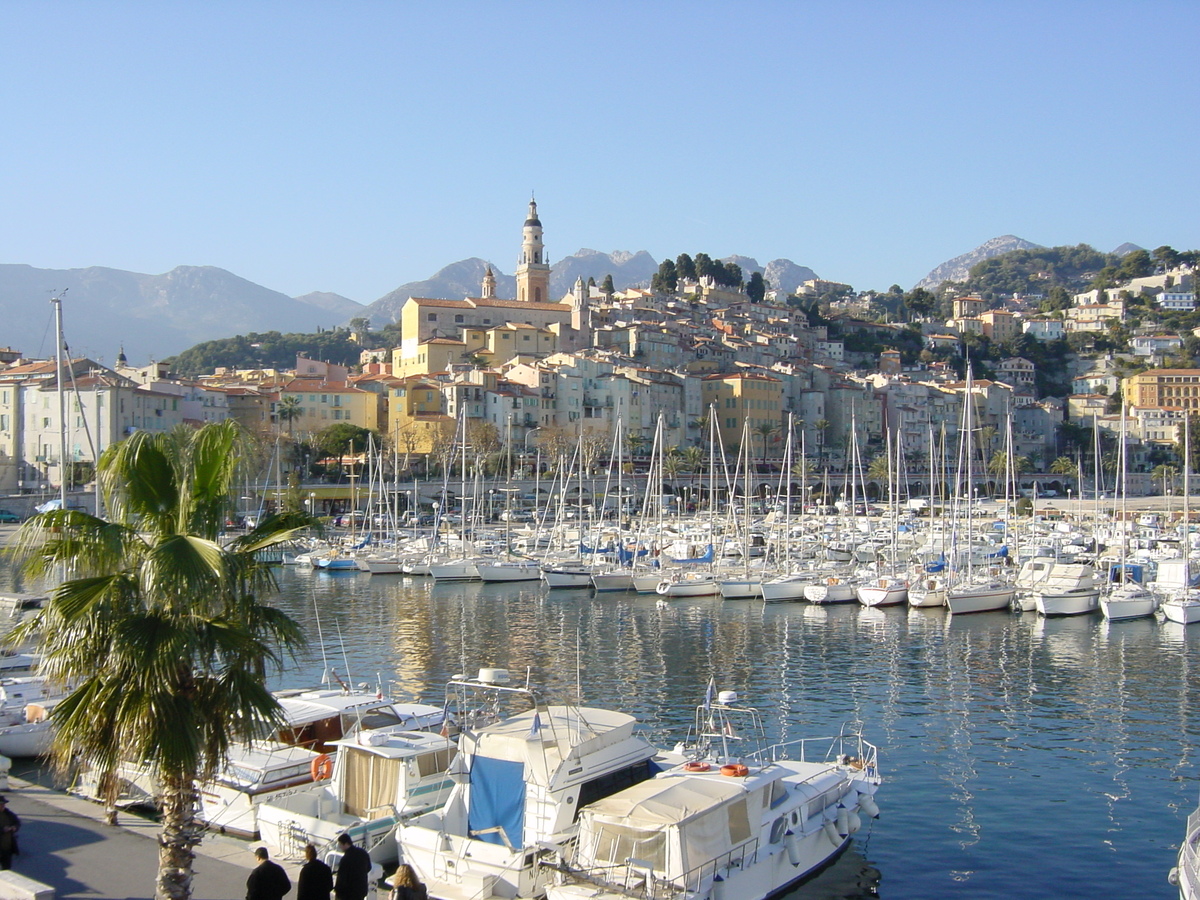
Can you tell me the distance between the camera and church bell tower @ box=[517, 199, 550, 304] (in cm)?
14038

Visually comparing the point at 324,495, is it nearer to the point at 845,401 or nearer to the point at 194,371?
the point at 845,401

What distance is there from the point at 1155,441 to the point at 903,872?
13007cm

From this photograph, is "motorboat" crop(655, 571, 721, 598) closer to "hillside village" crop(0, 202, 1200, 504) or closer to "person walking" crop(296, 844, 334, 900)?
"hillside village" crop(0, 202, 1200, 504)

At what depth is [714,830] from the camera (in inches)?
539

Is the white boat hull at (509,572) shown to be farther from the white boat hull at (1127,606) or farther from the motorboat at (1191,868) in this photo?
the motorboat at (1191,868)

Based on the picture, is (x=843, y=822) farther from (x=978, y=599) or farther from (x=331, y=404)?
(x=331, y=404)

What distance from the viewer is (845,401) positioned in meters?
128

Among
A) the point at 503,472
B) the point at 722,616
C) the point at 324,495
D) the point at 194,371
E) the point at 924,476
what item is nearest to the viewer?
the point at 722,616

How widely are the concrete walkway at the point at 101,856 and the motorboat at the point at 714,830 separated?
3.45m

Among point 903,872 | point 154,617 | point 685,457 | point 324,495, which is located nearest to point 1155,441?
point 685,457

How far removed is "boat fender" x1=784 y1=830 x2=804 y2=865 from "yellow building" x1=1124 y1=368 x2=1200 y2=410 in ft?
444

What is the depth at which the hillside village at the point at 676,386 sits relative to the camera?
8731 centimetres

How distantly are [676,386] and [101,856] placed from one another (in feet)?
343

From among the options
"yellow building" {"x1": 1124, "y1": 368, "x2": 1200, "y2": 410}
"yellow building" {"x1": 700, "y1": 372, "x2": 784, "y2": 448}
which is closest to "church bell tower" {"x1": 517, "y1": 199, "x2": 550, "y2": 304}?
"yellow building" {"x1": 700, "y1": 372, "x2": 784, "y2": 448}
